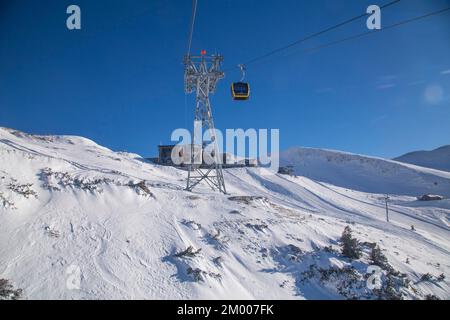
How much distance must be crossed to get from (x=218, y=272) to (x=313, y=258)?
411cm

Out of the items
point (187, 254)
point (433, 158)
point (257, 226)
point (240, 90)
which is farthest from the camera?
point (433, 158)

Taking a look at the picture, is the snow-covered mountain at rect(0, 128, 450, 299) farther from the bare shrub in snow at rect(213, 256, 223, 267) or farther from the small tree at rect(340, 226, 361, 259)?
the small tree at rect(340, 226, 361, 259)

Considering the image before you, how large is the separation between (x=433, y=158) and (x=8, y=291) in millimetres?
102448

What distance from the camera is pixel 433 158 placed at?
8238 centimetres

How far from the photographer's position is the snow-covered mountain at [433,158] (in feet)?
245

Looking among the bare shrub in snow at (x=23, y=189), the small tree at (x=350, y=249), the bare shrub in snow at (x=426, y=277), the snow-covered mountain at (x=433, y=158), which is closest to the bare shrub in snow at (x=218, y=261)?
→ the small tree at (x=350, y=249)

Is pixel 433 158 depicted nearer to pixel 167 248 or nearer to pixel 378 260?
pixel 378 260

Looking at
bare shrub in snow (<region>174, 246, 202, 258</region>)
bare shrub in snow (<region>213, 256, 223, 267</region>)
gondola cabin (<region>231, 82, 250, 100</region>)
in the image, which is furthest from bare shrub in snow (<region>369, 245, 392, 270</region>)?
gondola cabin (<region>231, 82, 250, 100</region>)

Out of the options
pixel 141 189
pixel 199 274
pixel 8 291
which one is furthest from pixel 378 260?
pixel 8 291

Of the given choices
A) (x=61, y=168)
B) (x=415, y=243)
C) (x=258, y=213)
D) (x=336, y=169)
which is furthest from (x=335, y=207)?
(x=336, y=169)

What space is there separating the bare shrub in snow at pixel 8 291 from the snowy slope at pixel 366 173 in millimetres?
48365

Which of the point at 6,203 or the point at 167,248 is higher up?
the point at 6,203

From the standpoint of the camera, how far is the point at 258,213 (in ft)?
49.5

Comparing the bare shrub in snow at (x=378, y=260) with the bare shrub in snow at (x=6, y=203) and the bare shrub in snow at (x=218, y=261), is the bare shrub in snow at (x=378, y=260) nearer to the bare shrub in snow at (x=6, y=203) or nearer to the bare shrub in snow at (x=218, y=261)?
the bare shrub in snow at (x=218, y=261)
